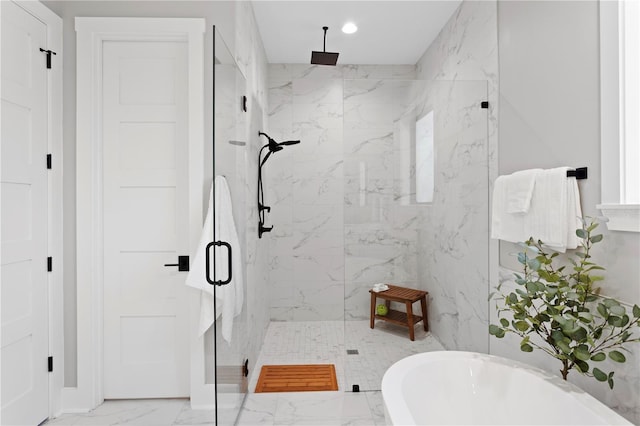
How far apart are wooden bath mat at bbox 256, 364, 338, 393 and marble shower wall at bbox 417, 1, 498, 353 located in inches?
32.0

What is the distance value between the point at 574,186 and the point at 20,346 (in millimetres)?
2867

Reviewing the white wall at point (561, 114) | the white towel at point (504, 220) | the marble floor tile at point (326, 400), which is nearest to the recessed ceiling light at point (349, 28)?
the white wall at point (561, 114)

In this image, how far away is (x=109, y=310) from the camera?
244 centimetres

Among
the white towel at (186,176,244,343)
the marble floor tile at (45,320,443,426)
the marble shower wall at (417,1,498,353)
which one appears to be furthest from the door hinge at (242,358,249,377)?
the marble shower wall at (417,1,498,353)

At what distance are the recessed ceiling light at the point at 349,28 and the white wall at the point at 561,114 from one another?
1255 mm

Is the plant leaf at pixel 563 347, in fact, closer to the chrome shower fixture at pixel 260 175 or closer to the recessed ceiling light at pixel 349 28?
the chrome shower fixture at pixel 260 175

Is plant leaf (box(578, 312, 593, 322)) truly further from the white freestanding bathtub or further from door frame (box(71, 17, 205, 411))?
door frame (box(71, 17, 205, 411))

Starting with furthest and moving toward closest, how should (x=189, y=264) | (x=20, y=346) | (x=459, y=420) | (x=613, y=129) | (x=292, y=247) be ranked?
(x=292, y=247) → (x=189, y=264) → (x=20, y=346) → (x=459, y=420) → (x=613, y=129)

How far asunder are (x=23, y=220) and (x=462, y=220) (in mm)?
2602

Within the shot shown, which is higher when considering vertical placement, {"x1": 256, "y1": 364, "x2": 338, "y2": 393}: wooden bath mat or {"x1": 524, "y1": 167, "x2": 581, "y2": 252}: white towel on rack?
{"x1": 524, "y1": 167, "x2": 581, "y2": 252}: white towel on rack

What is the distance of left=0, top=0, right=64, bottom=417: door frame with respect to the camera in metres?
2.26

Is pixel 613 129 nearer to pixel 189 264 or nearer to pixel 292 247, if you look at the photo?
pixel 189 264

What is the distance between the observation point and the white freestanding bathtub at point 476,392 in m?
1.37

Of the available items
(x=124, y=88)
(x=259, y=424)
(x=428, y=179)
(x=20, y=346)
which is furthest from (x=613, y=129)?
(x=20, y=346)
